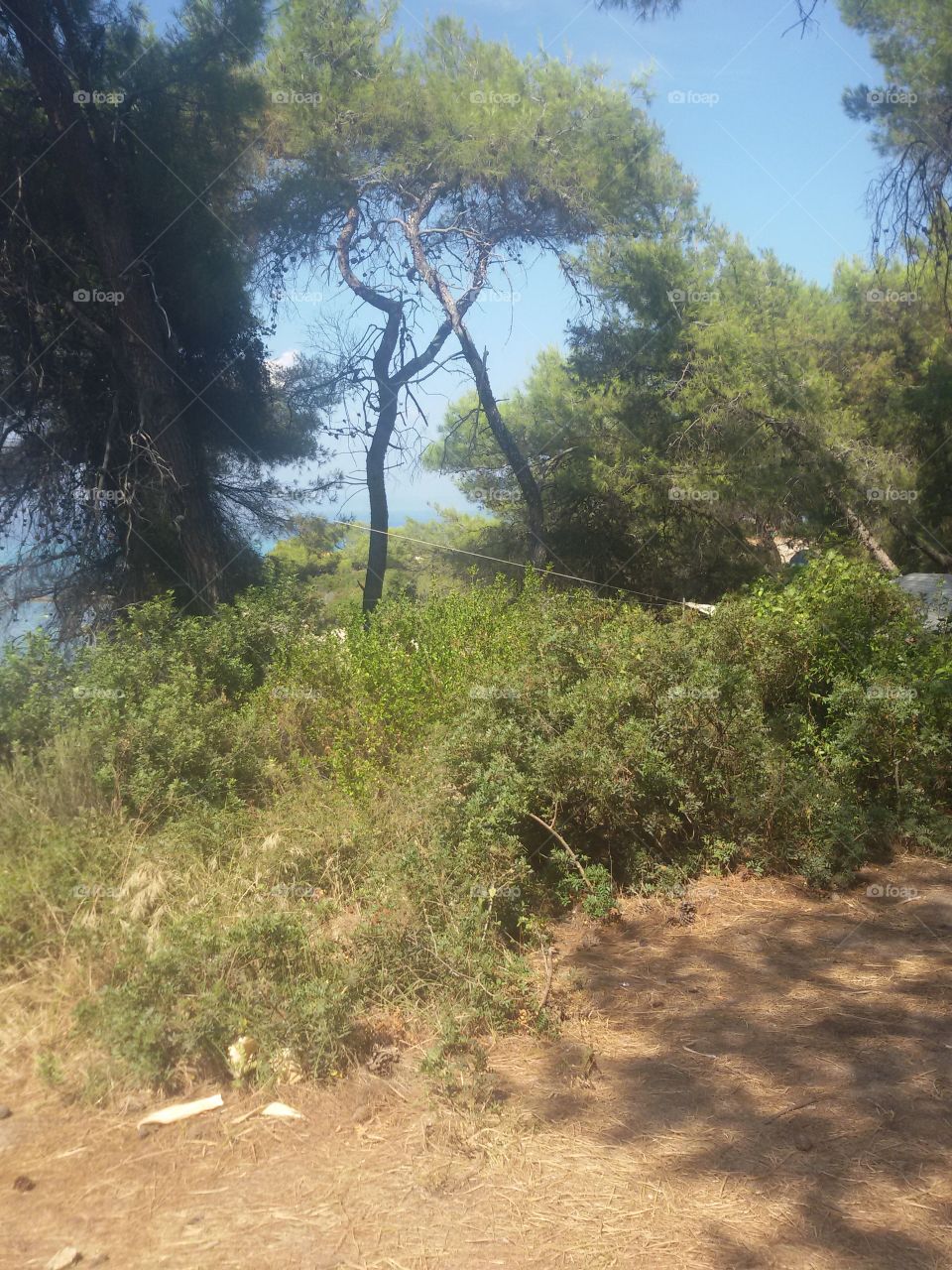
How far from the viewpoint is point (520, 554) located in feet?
50.5

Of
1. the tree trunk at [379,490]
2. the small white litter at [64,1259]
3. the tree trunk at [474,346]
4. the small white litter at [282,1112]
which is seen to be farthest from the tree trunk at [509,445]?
the small white litter at [64,1259]

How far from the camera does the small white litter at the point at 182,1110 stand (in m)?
3.27

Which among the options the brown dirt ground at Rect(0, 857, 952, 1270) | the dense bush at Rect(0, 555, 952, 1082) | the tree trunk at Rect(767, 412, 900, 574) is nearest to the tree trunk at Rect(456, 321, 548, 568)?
the tree trunk at Rect(767, 412, 900, 574)

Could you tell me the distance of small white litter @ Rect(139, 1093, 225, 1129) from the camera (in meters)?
3.27

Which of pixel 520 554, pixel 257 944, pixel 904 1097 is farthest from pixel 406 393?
pixel 904 1097

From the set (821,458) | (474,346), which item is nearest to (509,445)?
(474,346)

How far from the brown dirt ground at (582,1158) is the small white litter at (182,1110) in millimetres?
44

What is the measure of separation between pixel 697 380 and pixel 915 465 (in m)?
4.49

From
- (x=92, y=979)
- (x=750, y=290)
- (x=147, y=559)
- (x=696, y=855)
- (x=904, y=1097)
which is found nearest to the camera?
(x=904, y=1097)

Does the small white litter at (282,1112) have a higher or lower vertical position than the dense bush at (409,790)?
lower

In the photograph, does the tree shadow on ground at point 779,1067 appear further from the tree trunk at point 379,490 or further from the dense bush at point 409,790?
the tree trunk at point 379,490

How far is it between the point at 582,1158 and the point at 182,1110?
4.29 feet

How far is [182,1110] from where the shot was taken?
3314 millimetres

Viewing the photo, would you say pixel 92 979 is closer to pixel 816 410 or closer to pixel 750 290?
pixel 816 410
